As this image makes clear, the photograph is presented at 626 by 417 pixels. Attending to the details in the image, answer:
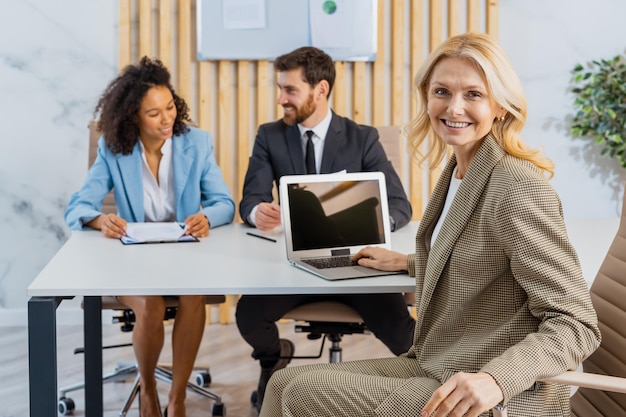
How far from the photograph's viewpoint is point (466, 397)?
1.61 m

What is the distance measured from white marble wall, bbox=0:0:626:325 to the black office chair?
46.3 inches

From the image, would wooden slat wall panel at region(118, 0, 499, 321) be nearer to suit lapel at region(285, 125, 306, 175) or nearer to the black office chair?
suit lapel at region(285, 125, 306, 175)

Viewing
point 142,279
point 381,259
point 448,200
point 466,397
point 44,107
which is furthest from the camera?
point 44,107

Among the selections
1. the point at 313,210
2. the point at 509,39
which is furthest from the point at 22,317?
the point at 509,39

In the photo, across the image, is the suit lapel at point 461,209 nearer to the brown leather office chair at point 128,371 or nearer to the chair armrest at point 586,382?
the chair armrest at point 586,382

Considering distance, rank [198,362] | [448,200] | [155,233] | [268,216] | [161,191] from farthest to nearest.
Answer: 1. [198,362]
2. [161,191]
3. [268,216]
4. [155,233]
5. [448,200]

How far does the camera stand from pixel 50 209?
459cm

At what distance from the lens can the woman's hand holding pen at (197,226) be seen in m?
3.02

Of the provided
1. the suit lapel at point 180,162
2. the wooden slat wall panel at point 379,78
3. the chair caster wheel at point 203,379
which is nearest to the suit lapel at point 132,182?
the suit lapel at point 180,162

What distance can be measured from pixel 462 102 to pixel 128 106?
184 centimetres

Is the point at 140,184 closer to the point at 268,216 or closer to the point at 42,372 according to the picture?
the point at 268,216

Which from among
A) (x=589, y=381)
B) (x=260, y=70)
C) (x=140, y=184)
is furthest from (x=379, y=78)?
(x=589, y=381)

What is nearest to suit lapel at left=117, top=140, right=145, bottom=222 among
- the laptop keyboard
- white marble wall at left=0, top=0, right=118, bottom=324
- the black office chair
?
the black office chair

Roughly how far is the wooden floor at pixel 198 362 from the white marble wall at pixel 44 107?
54 centimetres
